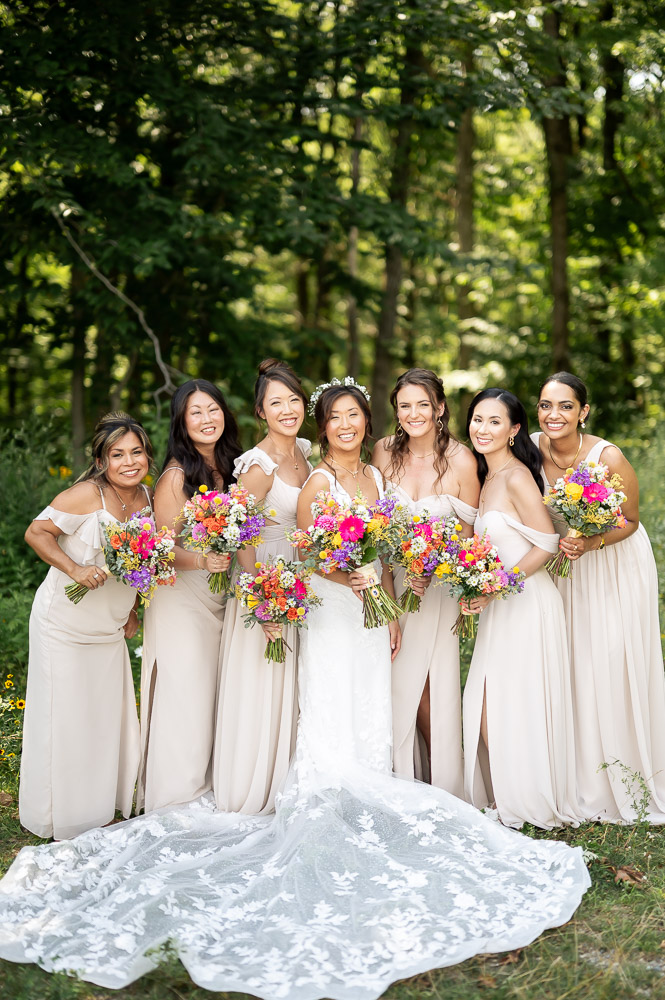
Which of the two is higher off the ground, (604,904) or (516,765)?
(516,765)

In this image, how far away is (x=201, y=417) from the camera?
505 centimetres

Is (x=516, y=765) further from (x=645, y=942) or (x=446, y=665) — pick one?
(x=645, y=942)

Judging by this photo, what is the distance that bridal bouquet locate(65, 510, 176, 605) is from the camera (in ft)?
15.0

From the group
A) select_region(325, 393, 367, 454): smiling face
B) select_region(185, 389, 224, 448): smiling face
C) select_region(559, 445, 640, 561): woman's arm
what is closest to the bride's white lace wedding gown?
select_region(325, 393, 367, 454): smiling face

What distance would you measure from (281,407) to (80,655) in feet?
5.81

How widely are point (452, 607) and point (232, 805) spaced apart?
1688 millimetres

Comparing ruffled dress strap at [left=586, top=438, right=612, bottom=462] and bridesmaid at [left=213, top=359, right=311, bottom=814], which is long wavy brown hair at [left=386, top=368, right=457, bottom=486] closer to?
bridesmaid at [left=213, top=359, right=311, bottom=814]

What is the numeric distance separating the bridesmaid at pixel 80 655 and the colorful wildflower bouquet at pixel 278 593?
805 mm

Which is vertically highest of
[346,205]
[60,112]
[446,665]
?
[60,112]

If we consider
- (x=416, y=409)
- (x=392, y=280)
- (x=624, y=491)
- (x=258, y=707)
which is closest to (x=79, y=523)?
(x=258, y=707)

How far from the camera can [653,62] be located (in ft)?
38.3

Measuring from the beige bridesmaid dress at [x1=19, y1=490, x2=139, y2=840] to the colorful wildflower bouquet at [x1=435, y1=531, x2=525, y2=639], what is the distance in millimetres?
1805

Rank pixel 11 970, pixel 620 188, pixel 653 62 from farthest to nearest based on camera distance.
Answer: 1. pixel 620 188
2. pixel 653 62
3. pixel 11 970

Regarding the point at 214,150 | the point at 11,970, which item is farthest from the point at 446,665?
the point at 214,150
